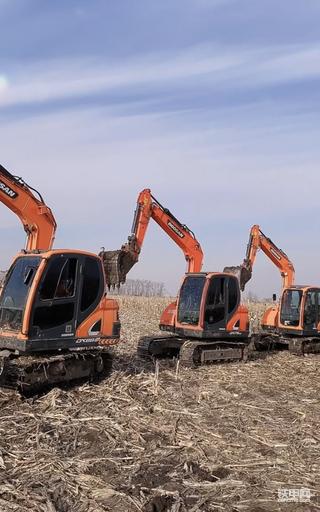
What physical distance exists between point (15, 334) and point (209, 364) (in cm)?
685

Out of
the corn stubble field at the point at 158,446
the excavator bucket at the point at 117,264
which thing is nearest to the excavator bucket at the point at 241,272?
the excavator bucket at the point at 117,264

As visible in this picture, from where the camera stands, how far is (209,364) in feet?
48.9

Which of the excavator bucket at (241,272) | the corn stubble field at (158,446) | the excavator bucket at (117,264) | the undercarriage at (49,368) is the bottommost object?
the corn stubble field at (158,446)

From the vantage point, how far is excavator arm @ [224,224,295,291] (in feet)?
61.6

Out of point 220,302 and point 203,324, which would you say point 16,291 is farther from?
point 220,302

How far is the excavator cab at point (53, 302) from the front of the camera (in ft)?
31.2

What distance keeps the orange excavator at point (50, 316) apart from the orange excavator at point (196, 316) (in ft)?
10.6

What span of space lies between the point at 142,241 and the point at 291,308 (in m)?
6.71

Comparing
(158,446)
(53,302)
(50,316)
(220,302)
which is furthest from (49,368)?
(220,302)

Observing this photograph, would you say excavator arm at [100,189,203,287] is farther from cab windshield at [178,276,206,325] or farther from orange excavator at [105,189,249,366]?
cab windshield at [178,276,206,325]

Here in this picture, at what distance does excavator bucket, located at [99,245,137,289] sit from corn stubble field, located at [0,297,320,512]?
8.19ft

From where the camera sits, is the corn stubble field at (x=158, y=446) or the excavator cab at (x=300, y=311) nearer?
the corn stubble field at (x=158, y=446)

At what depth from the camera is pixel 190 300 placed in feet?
49.9

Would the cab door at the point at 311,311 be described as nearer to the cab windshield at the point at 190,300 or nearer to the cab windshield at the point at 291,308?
the cab windshield at the point at 291,308
